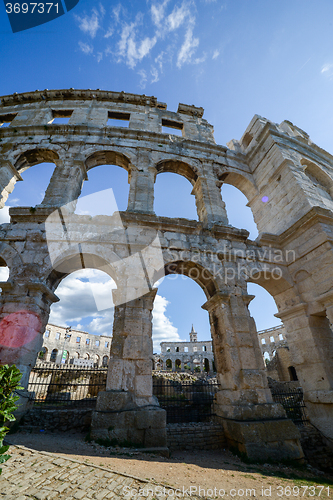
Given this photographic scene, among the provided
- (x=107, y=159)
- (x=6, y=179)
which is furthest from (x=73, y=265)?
(x=107, y=159)

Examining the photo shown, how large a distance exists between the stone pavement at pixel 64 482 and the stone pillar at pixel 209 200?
6912mm

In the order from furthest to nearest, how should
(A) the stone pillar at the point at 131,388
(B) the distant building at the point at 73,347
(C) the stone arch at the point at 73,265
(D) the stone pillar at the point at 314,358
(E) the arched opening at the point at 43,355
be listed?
(B) the distant building at the point at 73,347, (E) the arched opening at the point at 43,355, (C) the stone arch at the point at 73,265, (D) the stone pillar at the point at 314,358, (A) the stone pillar at the point at 131,388

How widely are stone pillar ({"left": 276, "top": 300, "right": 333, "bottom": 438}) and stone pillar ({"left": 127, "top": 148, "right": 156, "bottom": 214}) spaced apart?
19.7ft

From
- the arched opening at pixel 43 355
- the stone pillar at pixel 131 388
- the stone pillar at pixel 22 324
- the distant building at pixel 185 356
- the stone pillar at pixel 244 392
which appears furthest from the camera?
the distant building at pixel 185 356

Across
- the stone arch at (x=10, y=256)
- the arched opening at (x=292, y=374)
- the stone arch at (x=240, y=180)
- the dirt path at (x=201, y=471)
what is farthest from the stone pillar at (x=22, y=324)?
the arched opening at (x=292, y=374)

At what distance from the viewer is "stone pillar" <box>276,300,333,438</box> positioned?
6.25 meters

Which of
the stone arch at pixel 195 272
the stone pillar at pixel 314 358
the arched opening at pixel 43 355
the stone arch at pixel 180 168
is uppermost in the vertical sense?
the stone arch at pixel 180 168

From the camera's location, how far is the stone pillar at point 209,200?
8797mm

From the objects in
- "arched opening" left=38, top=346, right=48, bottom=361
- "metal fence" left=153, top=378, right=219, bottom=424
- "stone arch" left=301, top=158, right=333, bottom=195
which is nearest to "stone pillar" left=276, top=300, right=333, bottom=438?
"metal fence" left=153, top=378, right=219, bottom=424

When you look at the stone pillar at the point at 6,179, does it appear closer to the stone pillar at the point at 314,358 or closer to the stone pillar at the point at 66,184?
the stone pillar at the point at 66,184

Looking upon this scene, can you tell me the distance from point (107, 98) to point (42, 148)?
5191mm

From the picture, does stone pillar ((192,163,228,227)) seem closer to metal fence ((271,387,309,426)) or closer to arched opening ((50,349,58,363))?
metal fence ((271,387,309,426))

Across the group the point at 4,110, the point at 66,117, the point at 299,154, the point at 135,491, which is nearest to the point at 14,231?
the point at 135,491

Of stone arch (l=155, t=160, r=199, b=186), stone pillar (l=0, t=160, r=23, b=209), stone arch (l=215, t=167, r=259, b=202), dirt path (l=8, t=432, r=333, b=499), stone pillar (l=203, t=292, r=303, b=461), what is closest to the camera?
dirt path (l=8, t=432, r=333, b=499)
